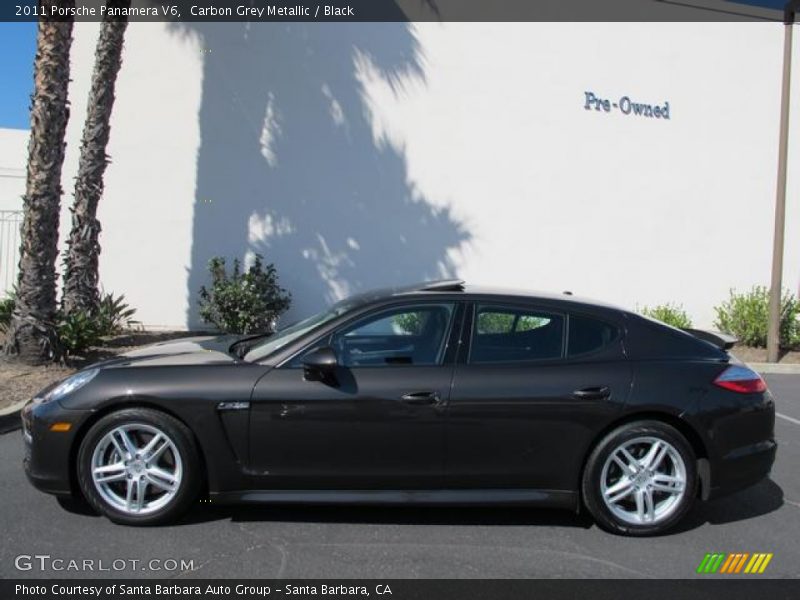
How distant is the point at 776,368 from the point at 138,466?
1079cm

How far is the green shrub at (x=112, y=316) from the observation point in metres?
9.72

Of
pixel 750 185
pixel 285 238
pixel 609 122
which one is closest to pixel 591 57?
pixel 609 122

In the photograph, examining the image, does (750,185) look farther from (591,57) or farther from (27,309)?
(27,309)

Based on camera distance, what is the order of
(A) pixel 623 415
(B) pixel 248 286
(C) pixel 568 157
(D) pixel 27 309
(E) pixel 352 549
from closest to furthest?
(E) pixel 352 549, (A) pixel 623 415, (D) pixel 27 309, (B) pixel 248 286, (C) pixel 568 157

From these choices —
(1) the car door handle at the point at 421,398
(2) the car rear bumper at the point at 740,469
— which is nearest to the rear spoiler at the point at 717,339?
(2) the car rear bumper at the point at 740,469

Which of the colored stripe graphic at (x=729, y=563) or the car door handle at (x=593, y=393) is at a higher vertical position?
the car door handle at (x=593, y=393)

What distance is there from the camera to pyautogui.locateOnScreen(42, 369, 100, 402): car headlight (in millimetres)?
4211

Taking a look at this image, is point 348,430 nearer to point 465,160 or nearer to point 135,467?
point 135,467

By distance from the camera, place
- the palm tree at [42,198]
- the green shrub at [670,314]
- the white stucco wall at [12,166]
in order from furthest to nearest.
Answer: the white stucco wall at [12,166]
the green shrub at [670,314]
the palm tree at [42,198]

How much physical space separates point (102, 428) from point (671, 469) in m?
3.38

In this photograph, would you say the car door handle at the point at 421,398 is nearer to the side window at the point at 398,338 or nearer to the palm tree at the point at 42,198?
the side window at the point at 398,338

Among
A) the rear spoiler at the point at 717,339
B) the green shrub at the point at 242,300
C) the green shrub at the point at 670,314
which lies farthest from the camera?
the green shrub at the point at 670,314

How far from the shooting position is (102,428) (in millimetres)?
4105

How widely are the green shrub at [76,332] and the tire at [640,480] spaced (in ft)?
22.4
